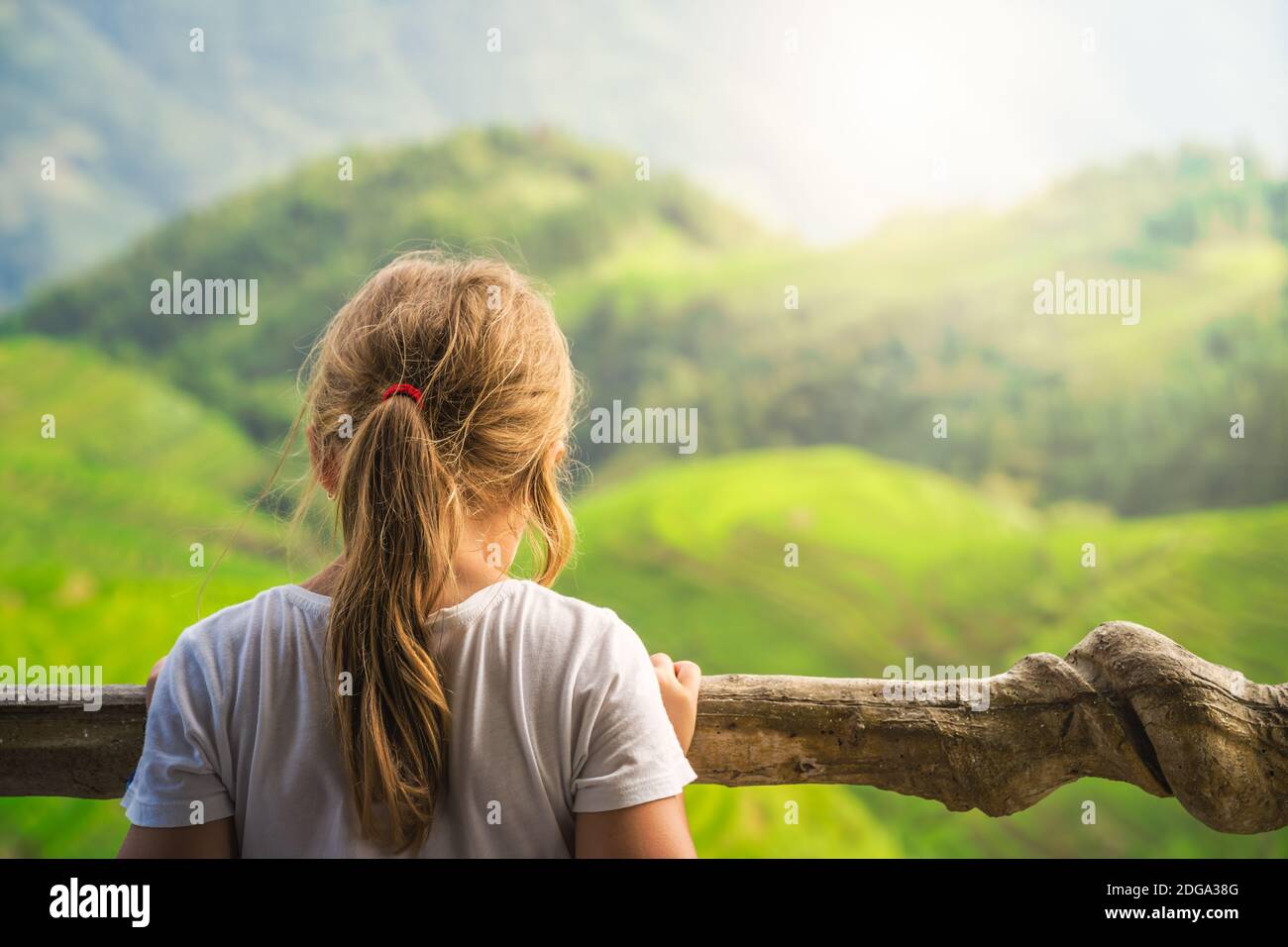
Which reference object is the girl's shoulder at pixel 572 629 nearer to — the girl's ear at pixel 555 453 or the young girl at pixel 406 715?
the young girl at pixel 406 715

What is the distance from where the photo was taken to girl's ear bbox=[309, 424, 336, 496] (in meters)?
0.85

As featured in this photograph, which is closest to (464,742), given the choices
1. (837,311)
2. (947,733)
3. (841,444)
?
(947,733)

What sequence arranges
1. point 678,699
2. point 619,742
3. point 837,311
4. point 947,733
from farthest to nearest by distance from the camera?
point 837,311 → point 947,733 → point 678,699 → point 619,742

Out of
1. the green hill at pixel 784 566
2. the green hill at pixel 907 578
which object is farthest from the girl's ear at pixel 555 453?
the green hill at pixel 907 578

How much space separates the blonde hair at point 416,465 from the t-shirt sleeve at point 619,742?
0.36 ft

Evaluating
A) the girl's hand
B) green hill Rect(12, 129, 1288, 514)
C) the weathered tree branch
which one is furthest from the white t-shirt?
green hill Rect(12, 129, 1288, 514)

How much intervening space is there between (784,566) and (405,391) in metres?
3.64

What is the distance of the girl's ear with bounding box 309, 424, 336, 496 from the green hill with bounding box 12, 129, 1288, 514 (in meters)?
3.77

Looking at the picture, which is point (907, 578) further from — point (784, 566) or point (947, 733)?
point (947, 733)

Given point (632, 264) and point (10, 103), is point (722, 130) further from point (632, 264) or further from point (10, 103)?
point (10, 103)

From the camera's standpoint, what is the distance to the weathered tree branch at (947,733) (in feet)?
3.23

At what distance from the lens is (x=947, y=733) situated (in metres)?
1.00

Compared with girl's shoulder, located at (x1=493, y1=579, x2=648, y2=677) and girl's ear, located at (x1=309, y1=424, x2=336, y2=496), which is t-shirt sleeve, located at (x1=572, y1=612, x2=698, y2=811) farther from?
girl's ear, located at (x1=309, y1=424, x2=336, y2=496)

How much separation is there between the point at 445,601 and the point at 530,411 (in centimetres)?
18
